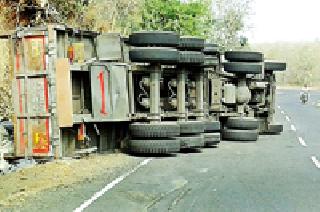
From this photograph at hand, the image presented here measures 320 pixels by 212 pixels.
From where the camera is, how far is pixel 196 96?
14.8m

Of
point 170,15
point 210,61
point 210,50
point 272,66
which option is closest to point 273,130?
point 272,66

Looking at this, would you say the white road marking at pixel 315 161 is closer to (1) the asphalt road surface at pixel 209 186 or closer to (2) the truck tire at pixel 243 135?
(1) the asphalt road surface at pixel 209 186

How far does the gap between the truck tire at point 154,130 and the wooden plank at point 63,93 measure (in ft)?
5.45

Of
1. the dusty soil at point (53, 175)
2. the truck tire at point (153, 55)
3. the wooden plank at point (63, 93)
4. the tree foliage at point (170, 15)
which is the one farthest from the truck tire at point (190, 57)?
the tree foliage at point (170, 15)

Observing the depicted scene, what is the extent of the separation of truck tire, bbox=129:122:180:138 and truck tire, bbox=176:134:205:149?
1.88 ft

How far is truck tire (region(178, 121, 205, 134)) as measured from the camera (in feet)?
44.1

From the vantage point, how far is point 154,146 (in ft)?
41.5

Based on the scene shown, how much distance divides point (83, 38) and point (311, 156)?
5.80 meters

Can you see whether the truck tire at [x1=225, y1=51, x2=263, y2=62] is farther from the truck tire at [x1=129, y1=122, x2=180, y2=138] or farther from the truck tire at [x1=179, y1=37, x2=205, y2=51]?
the truck tire at [x1=129, y1=122, x2=180, y2=138]

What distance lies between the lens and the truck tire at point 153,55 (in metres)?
12.9

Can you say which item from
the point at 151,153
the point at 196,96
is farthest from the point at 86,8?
the point at 151,153

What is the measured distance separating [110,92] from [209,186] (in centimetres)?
434

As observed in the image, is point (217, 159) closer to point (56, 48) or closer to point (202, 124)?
point (202, 124)

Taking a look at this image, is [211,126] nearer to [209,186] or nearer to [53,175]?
[209,186]
